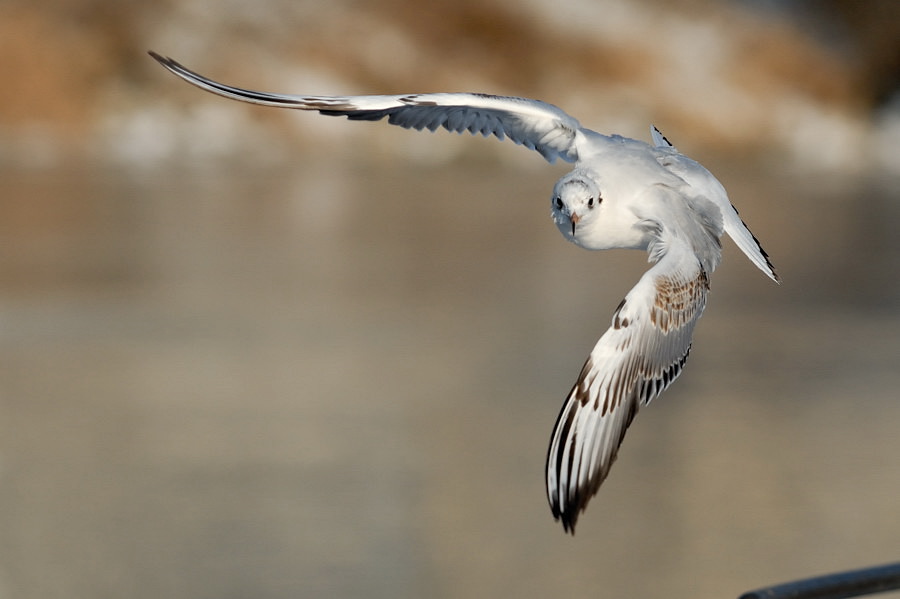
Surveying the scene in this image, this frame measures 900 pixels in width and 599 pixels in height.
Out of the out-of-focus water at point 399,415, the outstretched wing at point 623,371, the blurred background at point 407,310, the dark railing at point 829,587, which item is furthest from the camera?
the blurred background at point 407,310

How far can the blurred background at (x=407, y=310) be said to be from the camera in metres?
3.09

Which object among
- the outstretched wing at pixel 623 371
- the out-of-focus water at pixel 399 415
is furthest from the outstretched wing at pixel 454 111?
the out-of-focus water at pixel 399 415

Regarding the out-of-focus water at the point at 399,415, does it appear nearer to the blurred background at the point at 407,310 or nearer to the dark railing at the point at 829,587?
the blurred background at the point at 407,310

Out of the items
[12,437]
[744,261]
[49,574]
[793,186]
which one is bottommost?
[49,574]

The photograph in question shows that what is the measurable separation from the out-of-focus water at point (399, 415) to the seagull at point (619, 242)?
4.81 ft

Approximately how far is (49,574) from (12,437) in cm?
103

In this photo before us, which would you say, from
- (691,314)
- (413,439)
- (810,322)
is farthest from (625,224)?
(810,322)

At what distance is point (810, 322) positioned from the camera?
224 inches

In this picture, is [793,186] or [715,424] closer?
[715,424]

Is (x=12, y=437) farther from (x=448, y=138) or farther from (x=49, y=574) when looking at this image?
(x=448, y=138)

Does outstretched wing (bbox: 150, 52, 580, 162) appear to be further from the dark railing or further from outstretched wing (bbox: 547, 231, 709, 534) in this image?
the dark railing

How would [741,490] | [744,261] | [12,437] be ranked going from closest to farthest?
[741,490], [12,437], [744,261]

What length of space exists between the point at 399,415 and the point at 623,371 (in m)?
2.83

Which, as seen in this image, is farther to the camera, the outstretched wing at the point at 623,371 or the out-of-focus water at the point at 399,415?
the out-of-focus water at the point at 399,415
